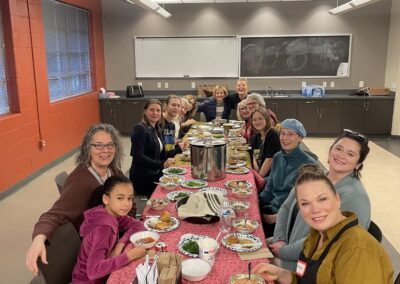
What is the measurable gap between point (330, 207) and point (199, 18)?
23.6ft

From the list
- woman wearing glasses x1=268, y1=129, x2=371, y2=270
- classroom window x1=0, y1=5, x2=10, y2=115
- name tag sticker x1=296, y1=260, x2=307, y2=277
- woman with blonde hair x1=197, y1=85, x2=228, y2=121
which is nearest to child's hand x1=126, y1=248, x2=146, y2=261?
name tag sticker x1=296, y1=260, x2=307, y2=277

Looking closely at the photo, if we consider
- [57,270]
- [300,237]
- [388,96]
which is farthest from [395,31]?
[57,270]

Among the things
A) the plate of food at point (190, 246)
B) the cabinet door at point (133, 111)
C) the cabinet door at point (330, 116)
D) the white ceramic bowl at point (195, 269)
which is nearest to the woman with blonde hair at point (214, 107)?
the cabinet door at point (133, 111)

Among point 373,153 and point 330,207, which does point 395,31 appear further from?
point 330,207

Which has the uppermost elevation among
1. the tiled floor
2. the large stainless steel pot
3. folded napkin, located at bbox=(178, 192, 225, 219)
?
the large stainless steel pot

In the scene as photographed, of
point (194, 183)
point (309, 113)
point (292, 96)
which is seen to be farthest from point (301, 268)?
point (292, 96)

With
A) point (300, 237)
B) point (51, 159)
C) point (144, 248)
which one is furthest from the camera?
point (51, 159)

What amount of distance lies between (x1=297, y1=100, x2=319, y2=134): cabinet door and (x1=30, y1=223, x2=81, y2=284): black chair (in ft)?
21.4

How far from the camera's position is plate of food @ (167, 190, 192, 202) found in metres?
2.49

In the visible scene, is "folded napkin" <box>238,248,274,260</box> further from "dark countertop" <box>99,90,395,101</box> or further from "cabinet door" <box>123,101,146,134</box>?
"cabinet door" <box>123,101,146,134</box>

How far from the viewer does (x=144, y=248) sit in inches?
69.8

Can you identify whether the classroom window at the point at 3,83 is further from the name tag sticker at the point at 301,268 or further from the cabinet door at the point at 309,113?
the cabinet door at the point at 309,113

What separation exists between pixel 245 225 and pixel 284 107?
595 cm

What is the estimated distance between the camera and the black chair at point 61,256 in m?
1.64
